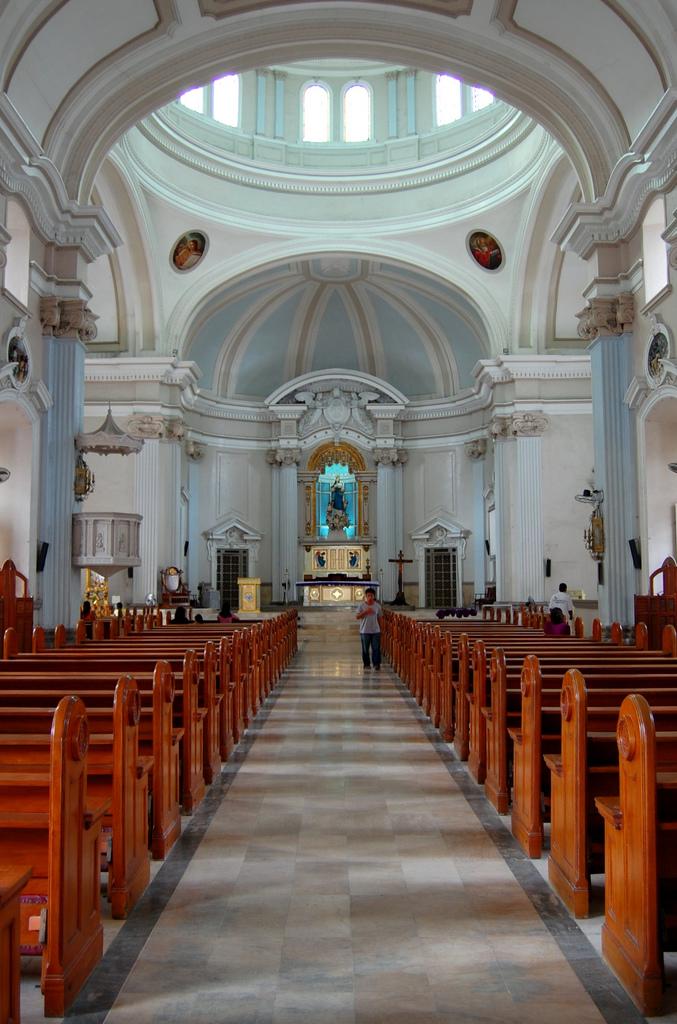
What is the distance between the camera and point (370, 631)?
1481cm

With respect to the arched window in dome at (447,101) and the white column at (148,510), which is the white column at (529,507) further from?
the white column at (148,510)

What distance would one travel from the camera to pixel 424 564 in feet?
93.5

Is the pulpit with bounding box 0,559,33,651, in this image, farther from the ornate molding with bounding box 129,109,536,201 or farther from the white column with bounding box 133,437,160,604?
the ornate molding with bounding box 129,109,536,201

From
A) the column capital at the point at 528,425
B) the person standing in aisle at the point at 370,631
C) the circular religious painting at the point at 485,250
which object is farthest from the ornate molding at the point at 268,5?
the column capital at the point at 528,425

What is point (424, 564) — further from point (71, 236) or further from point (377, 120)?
point (71, 236)

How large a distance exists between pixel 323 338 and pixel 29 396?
59.9 ft

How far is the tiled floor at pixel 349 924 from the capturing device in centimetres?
324

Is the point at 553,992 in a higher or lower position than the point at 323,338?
lower

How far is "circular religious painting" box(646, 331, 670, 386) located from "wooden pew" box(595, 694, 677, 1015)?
9273 millimetres

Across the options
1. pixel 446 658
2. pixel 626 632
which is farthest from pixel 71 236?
pixel 626 632

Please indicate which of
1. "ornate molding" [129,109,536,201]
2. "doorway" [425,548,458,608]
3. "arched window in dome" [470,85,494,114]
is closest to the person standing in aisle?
"ornate molding" [129,109,536,201]

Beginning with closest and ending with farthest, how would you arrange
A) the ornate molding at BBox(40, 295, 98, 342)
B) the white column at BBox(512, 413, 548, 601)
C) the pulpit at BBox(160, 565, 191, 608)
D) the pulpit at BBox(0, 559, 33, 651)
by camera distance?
the pulpit at BBox(0, 559, 33, 651) < the ornate molding at BBox(40, 295, 98, 342) < the white column at BBox(512, 413, 548, 601) < the pulpit at BBox(160, 565, 191, 608)

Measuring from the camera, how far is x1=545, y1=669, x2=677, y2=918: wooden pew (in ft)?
13.3

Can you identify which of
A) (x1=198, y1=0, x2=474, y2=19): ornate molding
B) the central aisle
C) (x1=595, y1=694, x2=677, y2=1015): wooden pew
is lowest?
the central aisle
